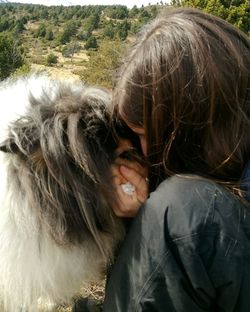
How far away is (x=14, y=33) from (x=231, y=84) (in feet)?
223

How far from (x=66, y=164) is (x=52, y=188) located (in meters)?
0.11

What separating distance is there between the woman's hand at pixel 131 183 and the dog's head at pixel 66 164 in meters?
0.03

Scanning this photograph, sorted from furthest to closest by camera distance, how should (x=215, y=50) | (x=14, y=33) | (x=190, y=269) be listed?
1. (x=14, y=33)
2. (x=215, y=50)
3. (x=190, y=269)

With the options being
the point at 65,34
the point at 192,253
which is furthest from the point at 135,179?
the point at 65,34

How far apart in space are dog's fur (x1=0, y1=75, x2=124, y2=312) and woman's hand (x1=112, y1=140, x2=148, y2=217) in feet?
0.13

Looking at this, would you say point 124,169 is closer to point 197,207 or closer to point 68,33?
point 197,207

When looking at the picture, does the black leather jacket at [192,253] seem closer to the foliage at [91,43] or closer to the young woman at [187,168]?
the young woman at [187,168]

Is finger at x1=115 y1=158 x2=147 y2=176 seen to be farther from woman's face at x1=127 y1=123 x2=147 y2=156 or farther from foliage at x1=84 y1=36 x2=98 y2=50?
foliage at x1=84 y1=36 x2=98 y2=50

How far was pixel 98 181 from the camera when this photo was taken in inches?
66.3

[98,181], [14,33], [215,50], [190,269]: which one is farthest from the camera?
[14,33]

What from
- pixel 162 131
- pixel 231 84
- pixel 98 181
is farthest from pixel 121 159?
pixel 231 84

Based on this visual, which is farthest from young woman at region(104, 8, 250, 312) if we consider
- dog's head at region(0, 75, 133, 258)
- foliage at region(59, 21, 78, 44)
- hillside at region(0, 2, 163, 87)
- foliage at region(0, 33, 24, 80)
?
foliage at region(59, 21, 78, 44)

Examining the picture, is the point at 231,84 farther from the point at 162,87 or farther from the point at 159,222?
the point at 159,222

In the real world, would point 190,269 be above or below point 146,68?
below
